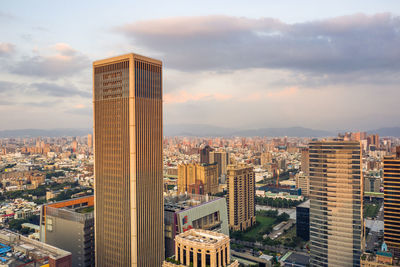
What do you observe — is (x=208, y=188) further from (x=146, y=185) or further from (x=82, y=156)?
(x=82, y=156)

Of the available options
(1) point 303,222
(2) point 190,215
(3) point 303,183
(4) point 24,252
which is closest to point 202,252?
(2) point 190,215

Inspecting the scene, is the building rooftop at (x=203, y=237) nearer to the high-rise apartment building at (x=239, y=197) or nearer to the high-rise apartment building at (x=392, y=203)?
the high-rise apartment building at (x=392, y=203)

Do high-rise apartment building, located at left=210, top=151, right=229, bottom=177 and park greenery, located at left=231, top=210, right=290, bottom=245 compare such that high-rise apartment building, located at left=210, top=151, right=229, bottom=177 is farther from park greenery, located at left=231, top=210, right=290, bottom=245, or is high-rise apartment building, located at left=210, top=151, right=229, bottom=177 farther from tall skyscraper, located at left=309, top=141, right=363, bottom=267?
tall skyscraper, located at left=309, top=141, right=363, bottom=267

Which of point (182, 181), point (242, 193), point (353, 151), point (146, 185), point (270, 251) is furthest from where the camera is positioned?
point (182, 181)

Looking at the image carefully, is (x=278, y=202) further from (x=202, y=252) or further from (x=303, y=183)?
(x=202, y=252)

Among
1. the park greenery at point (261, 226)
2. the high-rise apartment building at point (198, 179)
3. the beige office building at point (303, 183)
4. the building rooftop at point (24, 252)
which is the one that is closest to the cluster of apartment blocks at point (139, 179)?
the building rooftop at point (24, 252)

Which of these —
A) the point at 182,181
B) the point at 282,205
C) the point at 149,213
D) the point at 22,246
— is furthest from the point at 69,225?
the point at 282,205

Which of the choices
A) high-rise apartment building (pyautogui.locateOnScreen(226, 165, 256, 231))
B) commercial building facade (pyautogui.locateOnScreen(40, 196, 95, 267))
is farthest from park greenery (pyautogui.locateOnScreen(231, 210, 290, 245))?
commercial building facade (pyautogui.locateOnScreen(40, 196, 95, 267))
